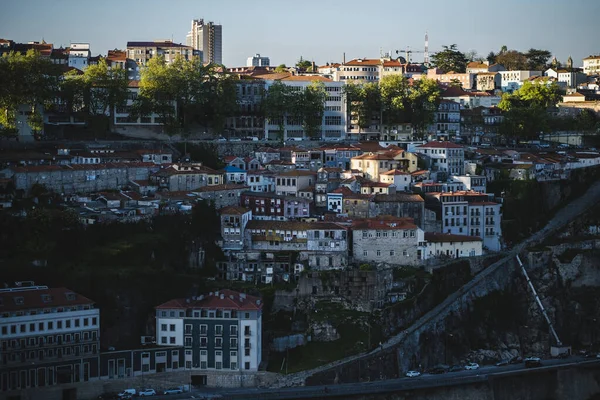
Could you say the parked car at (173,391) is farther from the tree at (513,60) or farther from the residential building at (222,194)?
the tree at (513,60)

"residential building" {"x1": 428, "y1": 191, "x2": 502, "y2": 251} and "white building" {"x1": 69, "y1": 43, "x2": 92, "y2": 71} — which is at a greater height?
"white building" {"x1": 69, "y1": 43, "x2": 92, "y2": 71}

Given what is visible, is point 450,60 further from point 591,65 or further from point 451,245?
point 451,245

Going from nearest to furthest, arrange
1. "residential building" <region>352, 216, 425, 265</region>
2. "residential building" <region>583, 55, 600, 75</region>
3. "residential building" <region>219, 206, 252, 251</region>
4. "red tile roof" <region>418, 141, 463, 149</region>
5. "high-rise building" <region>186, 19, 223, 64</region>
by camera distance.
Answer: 1. "residential building" <region>352, 216, 425, 265</region>
2. "residential building" <region>219, 206, 252, 251</region>
3. "red tile roof" <region>418, 141, 463, 149</region>
4. "residential building" <region>583, 55, 600, 75</region>
5. "high-rise building" <region>186, 19, 223, 64</region>

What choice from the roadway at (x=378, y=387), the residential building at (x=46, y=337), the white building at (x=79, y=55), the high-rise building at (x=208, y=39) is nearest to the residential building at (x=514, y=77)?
the white building at (x=79, y=55)

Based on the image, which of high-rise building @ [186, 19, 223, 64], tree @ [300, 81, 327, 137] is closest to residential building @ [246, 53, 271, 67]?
high-rise building @ [186, 19, 223, 64]

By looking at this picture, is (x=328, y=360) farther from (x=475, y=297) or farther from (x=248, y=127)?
(x=248, y=127)

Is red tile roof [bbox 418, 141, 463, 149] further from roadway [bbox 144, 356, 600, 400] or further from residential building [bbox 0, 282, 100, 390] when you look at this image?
residential building [bbox 0, 282, 100, 390]

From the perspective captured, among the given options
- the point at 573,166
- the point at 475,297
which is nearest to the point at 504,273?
the point at 475,297
